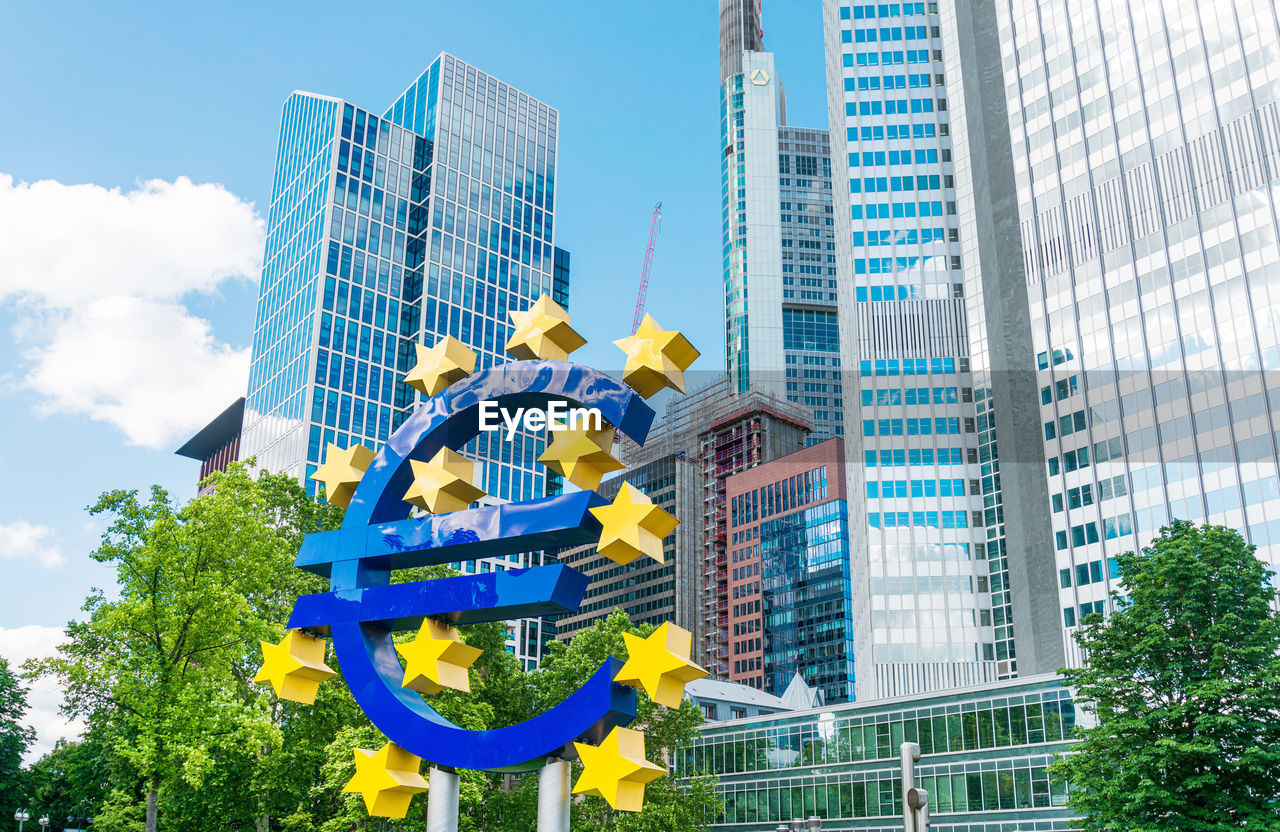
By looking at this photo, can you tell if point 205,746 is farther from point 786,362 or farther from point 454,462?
point 786,362

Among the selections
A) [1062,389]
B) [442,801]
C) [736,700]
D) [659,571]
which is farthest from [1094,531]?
[659,571]

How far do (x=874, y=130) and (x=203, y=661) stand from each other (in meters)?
87.3

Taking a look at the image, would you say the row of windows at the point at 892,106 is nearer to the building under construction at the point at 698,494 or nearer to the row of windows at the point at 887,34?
the row of windows at the point at 887,34

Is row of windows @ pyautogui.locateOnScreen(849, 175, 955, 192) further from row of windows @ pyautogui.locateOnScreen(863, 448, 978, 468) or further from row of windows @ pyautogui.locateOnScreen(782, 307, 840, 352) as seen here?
row of windows @ pyautogui.locateOnScreen(782, 307, 840, 352)

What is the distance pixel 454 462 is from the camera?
19453 mm

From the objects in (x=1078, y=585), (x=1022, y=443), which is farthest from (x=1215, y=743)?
(x=1022, y=443)

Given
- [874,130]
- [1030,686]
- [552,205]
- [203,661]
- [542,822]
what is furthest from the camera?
[552,205]

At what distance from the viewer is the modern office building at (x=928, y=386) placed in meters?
88.4

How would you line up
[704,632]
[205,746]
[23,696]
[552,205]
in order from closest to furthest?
[205,746] < [23,696] < [552,205] < [704,632]

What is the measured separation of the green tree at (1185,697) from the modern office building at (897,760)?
1804 cm

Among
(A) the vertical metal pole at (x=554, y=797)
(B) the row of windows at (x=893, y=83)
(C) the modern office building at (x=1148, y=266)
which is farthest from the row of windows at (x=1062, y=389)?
(A) the vertical metal pole at (x=554, y=797)

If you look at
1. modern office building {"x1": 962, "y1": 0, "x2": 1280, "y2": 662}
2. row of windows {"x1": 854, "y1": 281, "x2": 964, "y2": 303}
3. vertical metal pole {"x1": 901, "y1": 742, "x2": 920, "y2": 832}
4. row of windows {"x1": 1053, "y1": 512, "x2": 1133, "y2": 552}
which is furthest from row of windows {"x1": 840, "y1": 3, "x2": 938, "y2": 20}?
vertical metal pole {"x1": 901, "y1": 742, "x2": 920, "y2": 832}

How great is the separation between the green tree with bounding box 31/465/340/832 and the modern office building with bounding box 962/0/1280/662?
63.5 m

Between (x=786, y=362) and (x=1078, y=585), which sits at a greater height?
(x=786, y=362)
